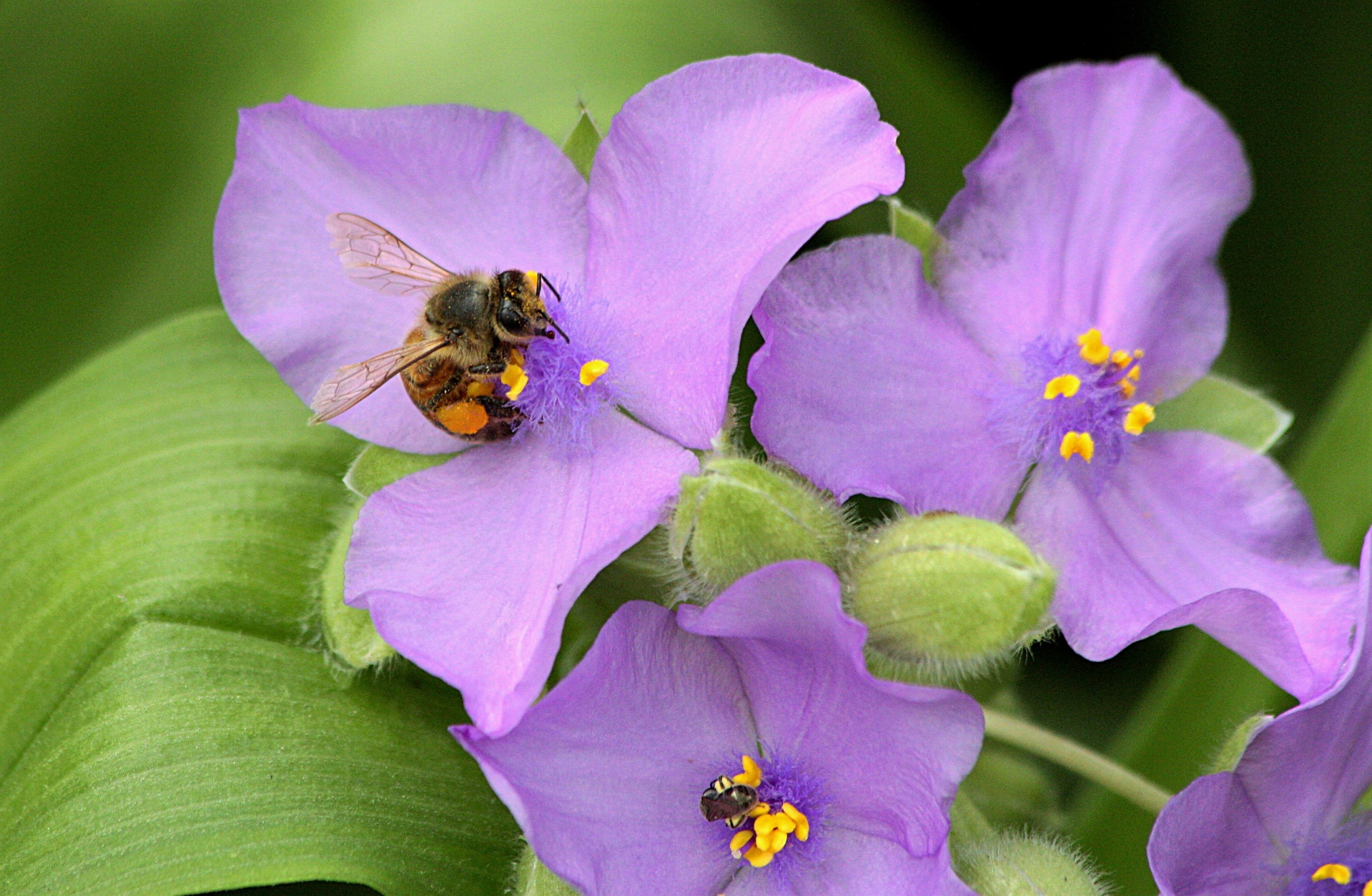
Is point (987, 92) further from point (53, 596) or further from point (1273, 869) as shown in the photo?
point (53, 596)

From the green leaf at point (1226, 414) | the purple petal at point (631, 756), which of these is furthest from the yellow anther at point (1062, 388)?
Result: the purple petal at point (631, 756)

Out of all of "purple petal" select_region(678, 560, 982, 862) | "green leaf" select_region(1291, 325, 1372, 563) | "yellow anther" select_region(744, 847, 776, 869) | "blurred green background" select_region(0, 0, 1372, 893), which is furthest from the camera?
"blurred green background" select_region(0, 0, 1372, 893)

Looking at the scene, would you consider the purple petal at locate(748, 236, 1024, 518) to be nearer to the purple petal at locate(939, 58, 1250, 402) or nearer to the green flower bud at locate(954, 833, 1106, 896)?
the purple petal at locate(939, 58, 1250, 402)

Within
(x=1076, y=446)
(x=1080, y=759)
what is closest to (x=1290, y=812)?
(x=1080, y=759)

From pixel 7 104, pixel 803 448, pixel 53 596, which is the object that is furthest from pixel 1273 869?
pixel 7 104

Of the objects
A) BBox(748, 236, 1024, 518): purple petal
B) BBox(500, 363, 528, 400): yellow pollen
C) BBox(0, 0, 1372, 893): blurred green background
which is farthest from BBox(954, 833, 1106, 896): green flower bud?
BBox(500, 363, 528, 400): yellow pollen

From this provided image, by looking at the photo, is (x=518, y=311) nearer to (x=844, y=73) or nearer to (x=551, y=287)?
(x=551, y=287)
